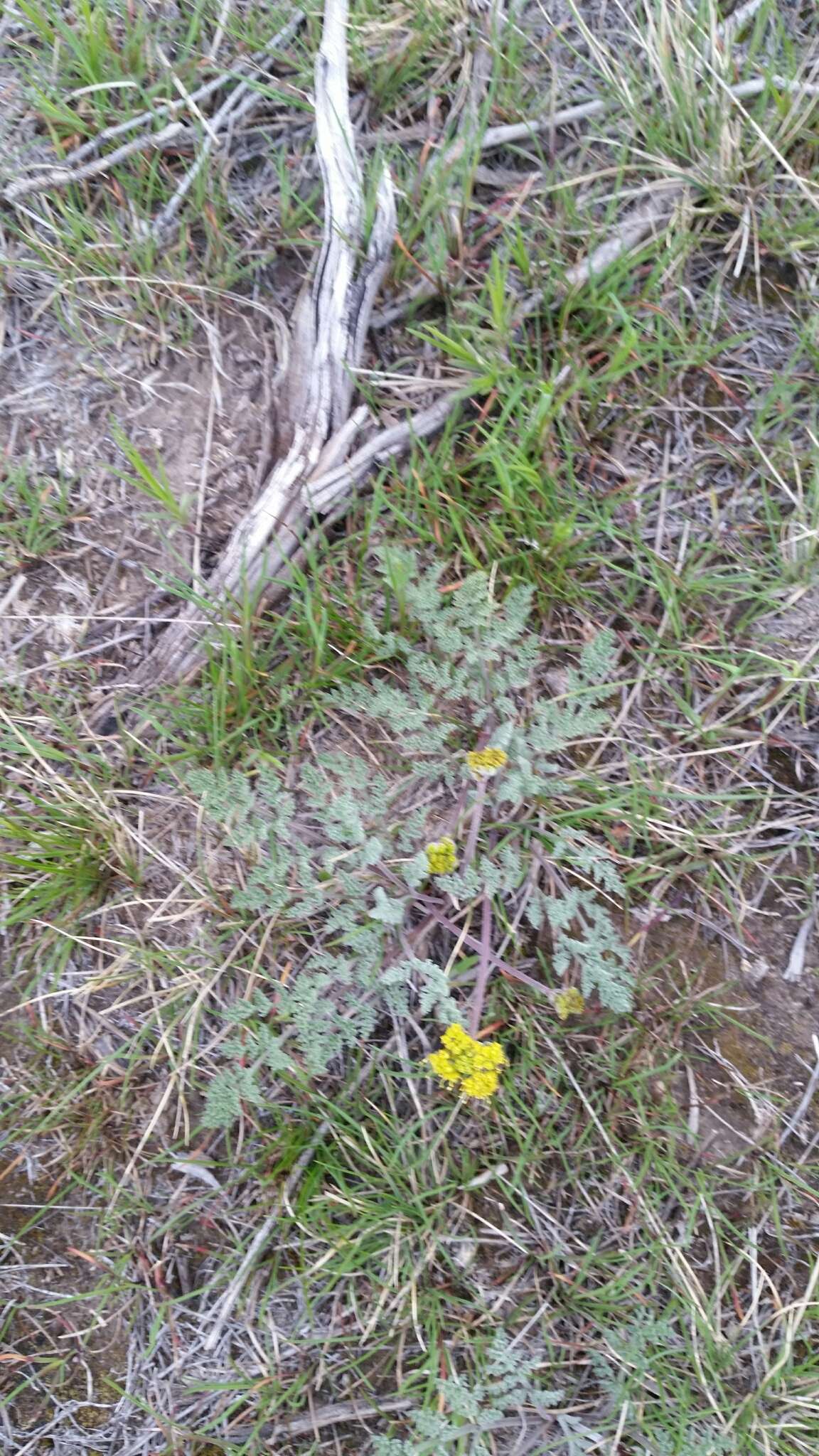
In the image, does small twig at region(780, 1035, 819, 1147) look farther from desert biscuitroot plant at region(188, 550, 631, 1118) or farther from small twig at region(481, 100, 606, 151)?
small twig at region(481, 100, 606, 151)

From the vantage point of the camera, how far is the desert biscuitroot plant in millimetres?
2145

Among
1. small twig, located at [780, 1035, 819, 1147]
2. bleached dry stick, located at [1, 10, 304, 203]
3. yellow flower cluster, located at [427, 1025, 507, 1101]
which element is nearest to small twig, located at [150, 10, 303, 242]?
bleached dry stick, located at [1, 10, 304, 203]

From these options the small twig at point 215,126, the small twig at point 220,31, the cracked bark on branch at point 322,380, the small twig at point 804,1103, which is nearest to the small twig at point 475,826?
the cracked bark on branch at point 322,380

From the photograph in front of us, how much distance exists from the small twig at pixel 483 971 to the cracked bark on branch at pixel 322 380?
87 centimetres

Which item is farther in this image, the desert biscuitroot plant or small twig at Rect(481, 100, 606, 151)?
small twig at Rect(481, 100, 606, 151)

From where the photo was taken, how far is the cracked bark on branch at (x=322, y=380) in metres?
2.27

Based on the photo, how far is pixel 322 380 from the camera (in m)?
2.34

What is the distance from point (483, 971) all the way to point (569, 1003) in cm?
21

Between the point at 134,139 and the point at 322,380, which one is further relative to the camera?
the point at 134,139

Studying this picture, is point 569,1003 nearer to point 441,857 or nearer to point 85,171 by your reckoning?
point 441,857

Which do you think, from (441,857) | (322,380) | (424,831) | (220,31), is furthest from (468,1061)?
(220,31)

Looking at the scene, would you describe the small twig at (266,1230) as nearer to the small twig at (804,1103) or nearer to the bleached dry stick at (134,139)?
the small twig at (804,1103)

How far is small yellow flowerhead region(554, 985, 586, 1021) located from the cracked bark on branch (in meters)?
1.10

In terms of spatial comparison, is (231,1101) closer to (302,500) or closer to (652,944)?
(652,944)
